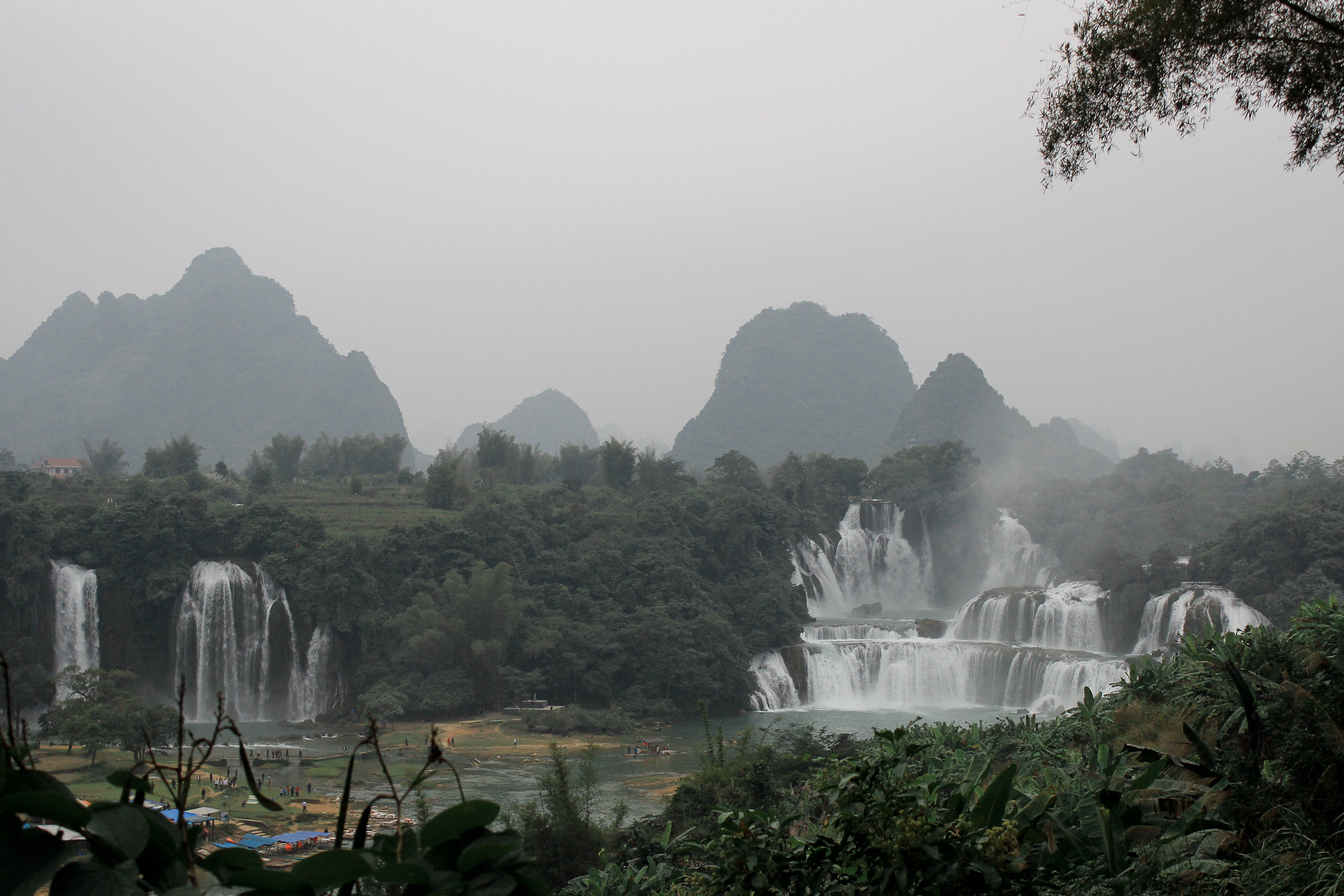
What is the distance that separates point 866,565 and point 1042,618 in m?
12.5

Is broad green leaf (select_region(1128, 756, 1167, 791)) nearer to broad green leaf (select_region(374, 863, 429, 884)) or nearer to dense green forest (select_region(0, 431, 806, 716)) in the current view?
broad green leaf (select_region(374, 863, 429, 884))

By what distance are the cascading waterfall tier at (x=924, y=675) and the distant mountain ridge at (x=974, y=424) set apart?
44.3 meters

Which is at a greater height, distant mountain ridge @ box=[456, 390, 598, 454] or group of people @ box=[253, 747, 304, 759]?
distant mountain ridge @ box=[456, 390, 598, 454]

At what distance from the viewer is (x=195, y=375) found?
93.4m

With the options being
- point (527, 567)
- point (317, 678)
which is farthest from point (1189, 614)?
point (317, 678)

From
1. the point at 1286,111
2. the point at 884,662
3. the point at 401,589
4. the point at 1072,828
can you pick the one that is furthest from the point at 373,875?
the point at 401,589

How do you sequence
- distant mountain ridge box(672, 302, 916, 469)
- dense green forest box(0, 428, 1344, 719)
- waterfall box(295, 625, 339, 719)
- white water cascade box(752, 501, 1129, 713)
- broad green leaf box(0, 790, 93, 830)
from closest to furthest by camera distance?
1. broad green leaf box(0, 790, 93, 830)
2. white water cascade box(752, 501, 1129, 713)
3. dense green forest box(0, 428, 1344, 719)
4. waterfall box(295, 625, 339, 719)
5. distant mountain ridge box(672, 302, 916, 469)

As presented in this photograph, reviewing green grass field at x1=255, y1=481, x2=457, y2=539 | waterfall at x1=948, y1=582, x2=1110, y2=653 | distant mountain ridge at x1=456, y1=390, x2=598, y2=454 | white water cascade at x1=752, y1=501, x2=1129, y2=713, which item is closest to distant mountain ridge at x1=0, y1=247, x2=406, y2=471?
distant mountain ridge at x1=456, y1=390, x2=598, y2=454

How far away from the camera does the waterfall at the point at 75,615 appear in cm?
2025

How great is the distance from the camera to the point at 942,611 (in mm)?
34750

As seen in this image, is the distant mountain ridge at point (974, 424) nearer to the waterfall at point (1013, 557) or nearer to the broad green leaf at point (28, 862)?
the waterfall at point (1013, 557)

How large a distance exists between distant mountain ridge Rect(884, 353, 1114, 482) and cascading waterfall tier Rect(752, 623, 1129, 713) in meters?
44.3

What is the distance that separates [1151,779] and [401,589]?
2238 centimetres

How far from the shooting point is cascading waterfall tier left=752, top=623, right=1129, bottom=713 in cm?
1819
